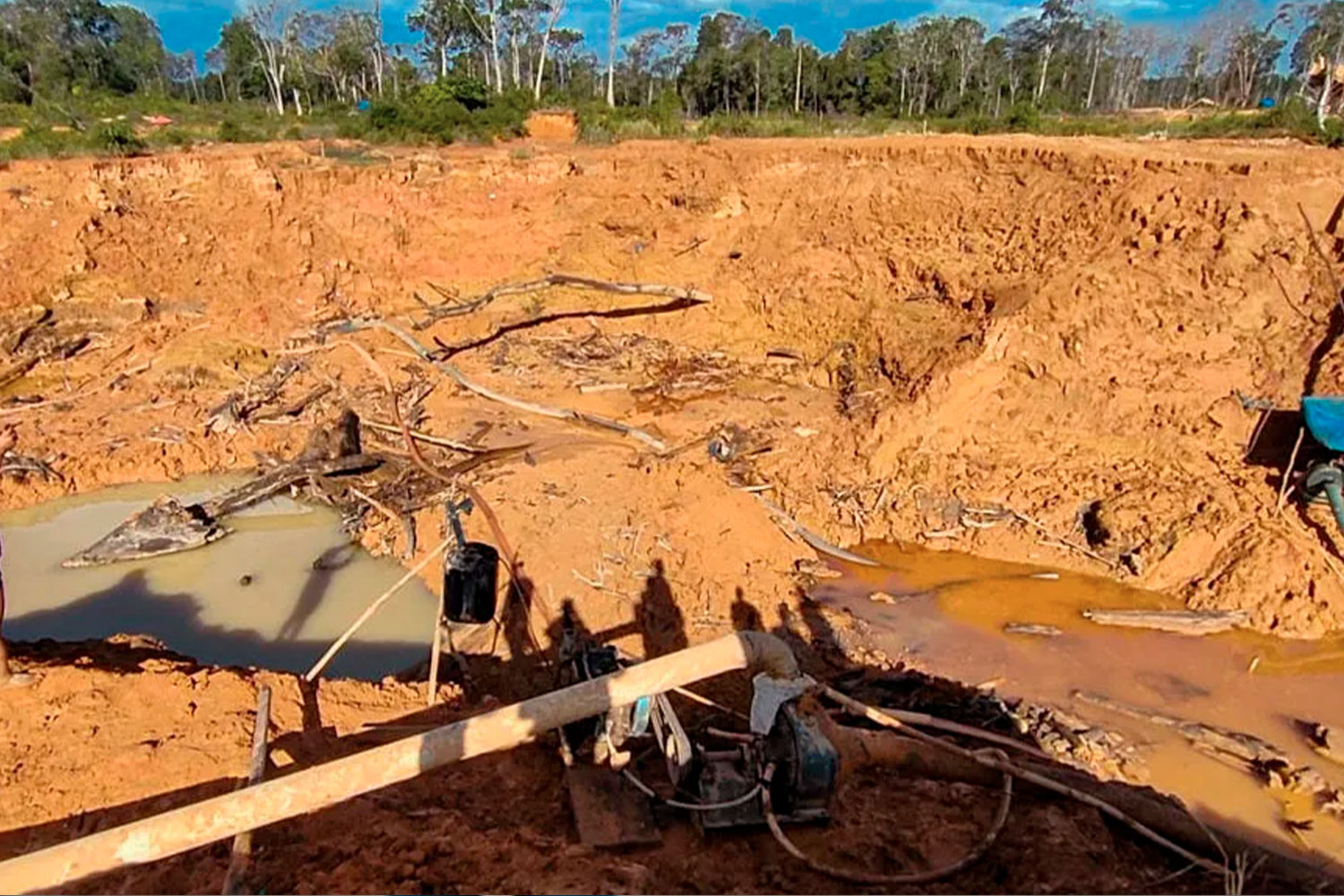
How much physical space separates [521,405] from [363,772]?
908cm

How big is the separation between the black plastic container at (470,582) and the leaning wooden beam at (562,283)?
9.67m

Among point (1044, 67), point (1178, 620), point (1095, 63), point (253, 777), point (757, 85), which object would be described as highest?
point (1095, 63)

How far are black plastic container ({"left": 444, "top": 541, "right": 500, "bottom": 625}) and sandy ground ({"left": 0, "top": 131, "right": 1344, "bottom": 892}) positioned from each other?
3.18 ft

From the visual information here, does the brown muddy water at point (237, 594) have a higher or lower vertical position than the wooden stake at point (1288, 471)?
lower

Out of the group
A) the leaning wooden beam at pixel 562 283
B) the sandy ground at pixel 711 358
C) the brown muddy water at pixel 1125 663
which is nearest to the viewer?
the brown muddy water at pixel 1125 663

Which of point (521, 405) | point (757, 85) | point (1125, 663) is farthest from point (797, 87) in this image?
point (1125, 663)

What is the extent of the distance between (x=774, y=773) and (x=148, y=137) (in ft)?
74.5

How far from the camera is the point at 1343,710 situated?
701 cm

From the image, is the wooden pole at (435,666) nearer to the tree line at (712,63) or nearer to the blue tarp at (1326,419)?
Answer: the blue tarp at (1326,419)

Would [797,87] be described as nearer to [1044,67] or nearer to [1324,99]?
[1044,67]

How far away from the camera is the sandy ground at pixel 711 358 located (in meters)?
7.89

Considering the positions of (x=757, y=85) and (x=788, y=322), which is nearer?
(x=788, y=322)

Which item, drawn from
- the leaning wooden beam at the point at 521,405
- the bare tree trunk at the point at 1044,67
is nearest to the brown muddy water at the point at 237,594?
the leaning wooden beam at the point at 521,405

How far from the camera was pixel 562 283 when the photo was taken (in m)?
15.5
